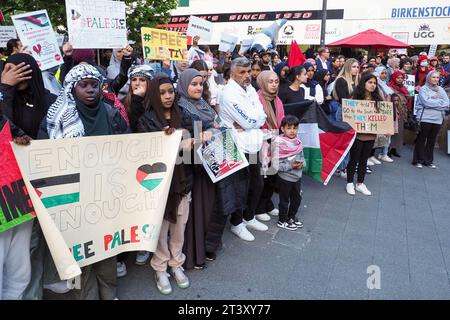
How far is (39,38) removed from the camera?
4000mm

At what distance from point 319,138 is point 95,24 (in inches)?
124

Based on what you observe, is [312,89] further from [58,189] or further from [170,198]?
[58,189]

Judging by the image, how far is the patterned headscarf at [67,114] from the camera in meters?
2.26

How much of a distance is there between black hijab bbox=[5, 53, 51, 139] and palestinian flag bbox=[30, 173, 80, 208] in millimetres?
603

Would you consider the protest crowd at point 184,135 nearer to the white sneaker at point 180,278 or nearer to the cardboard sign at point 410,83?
the white sneaker at point 180,278

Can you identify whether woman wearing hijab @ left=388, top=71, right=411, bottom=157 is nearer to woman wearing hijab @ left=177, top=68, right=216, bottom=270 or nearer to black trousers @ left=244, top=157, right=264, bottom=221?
black trousers @ left=244, top=157, right=264, bottom=221

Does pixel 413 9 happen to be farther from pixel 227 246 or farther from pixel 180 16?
pixel 227 246

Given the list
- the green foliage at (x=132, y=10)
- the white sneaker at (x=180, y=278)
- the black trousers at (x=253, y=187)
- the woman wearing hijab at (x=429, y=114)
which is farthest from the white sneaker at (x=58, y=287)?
the green foliage at (x=132, y=10)

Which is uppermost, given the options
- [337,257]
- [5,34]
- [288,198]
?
[5,34]

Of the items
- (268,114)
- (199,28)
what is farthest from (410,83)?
(268,114)

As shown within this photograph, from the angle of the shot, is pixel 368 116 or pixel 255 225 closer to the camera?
pixel 255 225

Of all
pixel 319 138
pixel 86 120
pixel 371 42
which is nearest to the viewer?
pixel 86 120

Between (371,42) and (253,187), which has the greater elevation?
(371,42)

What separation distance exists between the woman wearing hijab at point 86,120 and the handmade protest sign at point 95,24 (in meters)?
2.15
